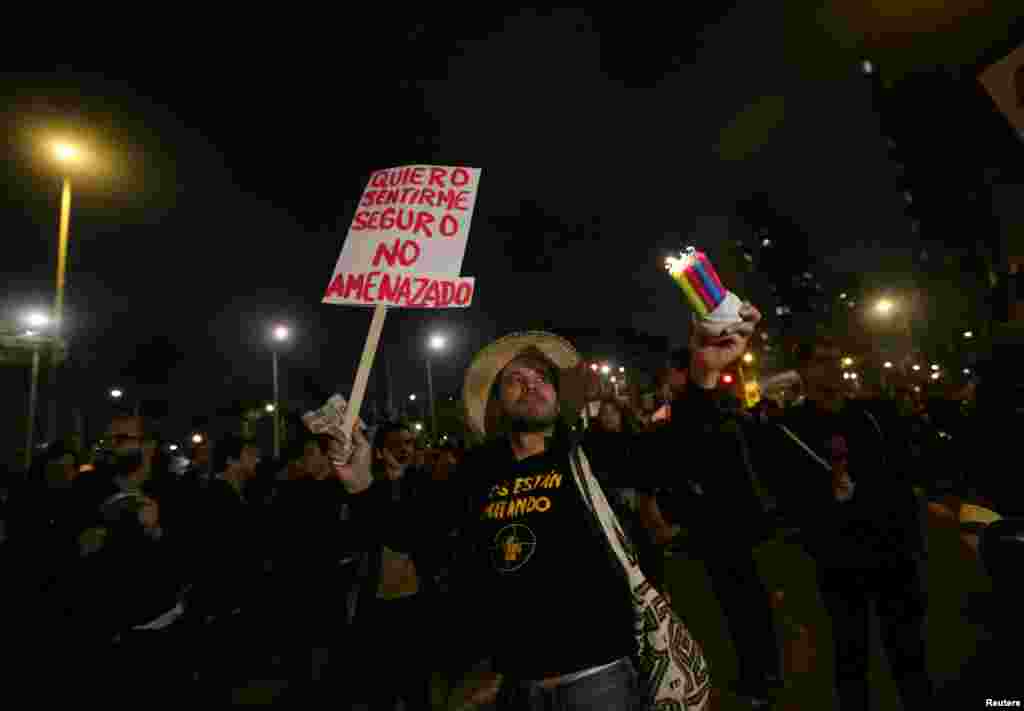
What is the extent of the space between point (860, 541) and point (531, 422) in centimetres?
234

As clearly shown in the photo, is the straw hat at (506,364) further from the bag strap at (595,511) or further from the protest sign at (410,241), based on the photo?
the protest sign at (410,241)

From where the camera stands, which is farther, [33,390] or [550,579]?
[33,390]

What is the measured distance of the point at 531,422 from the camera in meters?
2.90

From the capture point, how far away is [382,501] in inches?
118

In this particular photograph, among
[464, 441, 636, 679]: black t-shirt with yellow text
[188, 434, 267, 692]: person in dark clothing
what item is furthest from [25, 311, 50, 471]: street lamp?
[464, 441, 636, 679]: black t-shirt with yellow text

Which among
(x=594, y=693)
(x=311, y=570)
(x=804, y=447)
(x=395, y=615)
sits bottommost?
(x=395, y=615)

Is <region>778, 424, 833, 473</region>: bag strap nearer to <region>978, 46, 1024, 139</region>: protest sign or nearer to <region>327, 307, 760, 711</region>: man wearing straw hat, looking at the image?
<region>327, 307, 760, 711</region>: man wearing straw hat

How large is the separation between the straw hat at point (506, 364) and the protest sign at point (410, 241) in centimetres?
57

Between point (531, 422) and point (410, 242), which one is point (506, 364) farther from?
point (410, 242)

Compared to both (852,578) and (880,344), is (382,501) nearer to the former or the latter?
(852,578)

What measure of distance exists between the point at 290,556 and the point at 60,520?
2019mm

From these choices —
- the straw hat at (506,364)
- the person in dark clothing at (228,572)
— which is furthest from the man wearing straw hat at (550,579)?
the person in dark clothing at (228,572)

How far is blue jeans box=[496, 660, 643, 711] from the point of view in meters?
2.25

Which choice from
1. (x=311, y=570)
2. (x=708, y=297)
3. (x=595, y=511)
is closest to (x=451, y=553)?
(x=311, y=570)
